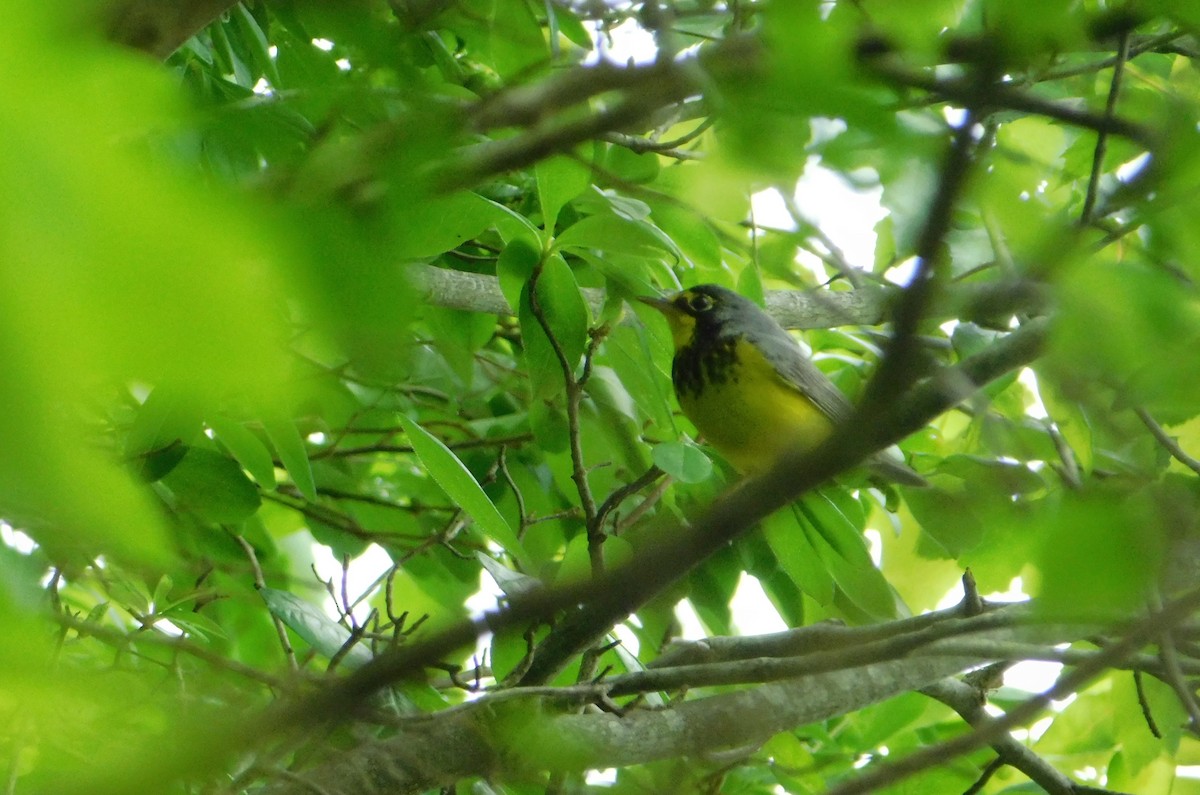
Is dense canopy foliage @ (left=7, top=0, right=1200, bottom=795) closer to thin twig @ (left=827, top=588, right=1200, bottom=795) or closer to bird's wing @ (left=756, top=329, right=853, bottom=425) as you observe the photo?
thin twig @ (left=827, top=588, right=1200, bottom=795)

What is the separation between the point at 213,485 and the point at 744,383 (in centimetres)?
204

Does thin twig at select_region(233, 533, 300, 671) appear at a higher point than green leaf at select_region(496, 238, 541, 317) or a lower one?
lower

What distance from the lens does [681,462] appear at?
243 centimetres

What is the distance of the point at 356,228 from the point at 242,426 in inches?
87.0

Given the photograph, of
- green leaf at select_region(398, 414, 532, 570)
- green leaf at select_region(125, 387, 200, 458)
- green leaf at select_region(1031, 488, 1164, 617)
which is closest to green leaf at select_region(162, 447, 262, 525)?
green leaf at select_region(125, 387, 200, 458)

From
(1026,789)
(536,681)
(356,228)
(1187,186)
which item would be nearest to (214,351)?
(356,228)

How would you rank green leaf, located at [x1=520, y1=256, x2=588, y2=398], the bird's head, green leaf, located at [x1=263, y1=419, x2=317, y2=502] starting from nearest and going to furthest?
green leaf, located at [x1=263, y1=419, x2=317, y2=502]
green leaf, located at [x1=520, y1=256, x2=588, y2=398]
the bird's head

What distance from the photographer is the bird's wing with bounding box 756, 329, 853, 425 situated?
4.04m

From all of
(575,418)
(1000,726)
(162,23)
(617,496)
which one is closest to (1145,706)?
(617,496)

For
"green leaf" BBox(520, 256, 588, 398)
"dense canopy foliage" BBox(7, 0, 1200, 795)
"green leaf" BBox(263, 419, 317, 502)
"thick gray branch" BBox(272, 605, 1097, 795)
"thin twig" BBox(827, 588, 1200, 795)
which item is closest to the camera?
"dense canopy foliage" BBox(7, 0, 1200, 795)

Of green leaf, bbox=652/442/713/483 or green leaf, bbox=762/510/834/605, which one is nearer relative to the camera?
green leaf, bbox=652/442/713/483

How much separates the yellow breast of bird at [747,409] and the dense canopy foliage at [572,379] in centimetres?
41

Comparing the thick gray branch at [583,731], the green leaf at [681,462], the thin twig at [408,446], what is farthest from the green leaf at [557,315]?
the thick gray branch at [583,731]

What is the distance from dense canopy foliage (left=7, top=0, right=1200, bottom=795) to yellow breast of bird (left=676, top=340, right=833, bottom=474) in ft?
1.34
